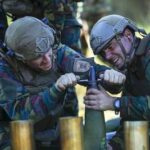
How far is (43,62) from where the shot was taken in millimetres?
5547

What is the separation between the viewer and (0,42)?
6465 mm

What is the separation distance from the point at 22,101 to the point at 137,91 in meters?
0.93

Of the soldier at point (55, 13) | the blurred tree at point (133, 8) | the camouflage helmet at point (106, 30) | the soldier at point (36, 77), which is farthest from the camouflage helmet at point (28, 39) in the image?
the blurred tree at point (133, 8)

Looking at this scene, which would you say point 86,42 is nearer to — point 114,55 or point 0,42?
point 0,42

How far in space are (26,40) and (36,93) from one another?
47cm

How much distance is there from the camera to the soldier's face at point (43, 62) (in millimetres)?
5500

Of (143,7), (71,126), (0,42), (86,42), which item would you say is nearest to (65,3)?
(0,42)

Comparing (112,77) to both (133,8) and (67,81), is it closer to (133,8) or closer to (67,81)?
(67,81)

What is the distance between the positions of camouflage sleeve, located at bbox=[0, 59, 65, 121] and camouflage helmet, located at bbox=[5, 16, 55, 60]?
0.22 metres

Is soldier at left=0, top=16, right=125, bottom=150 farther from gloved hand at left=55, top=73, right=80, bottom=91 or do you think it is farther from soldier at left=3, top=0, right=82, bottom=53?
soldier at left=3, top=0, right=82, bottom=53

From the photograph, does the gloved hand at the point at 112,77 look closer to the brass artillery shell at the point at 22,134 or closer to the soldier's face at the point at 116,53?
the soldier's face at the point at 116,53

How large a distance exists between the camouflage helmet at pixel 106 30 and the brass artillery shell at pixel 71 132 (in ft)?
3.88

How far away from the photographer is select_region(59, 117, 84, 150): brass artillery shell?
4.43m

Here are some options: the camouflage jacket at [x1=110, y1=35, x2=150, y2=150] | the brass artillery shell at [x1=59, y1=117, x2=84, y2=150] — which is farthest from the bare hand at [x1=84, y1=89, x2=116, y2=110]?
the brass artillery shell at [x1=59, y1=117, x2=84, y2=150]
